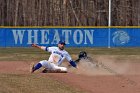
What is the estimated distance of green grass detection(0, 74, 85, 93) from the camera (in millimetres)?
11652

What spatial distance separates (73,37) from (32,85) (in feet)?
80.0

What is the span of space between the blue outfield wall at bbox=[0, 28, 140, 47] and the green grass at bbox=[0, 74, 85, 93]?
2202 centimetres

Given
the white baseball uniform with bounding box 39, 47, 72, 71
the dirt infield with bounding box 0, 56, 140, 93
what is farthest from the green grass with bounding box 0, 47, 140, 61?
the white baseball uniform with bounding box 39, 47, 72, 71

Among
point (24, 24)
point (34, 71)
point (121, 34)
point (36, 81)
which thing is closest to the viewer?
point (36, 81)

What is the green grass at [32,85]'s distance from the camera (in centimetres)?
1165

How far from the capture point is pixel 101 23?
41.7 meters

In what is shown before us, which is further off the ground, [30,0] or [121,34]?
[30,0]

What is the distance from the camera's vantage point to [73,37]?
36750 millimetres

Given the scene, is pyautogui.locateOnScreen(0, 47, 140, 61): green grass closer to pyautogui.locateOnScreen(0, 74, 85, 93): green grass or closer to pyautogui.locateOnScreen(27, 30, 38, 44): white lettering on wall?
pyautogui.locateOnScreen(27, 30, 38, 44): white lettering on wall

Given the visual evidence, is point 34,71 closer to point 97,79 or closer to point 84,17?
point 97,79

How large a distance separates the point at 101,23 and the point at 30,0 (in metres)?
6.21

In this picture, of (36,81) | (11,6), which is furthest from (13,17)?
(36,81)

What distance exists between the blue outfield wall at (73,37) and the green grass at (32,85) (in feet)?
72.3

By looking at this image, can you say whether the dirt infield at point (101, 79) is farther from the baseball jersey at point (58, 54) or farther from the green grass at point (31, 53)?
the green grass at point (31, 53)
